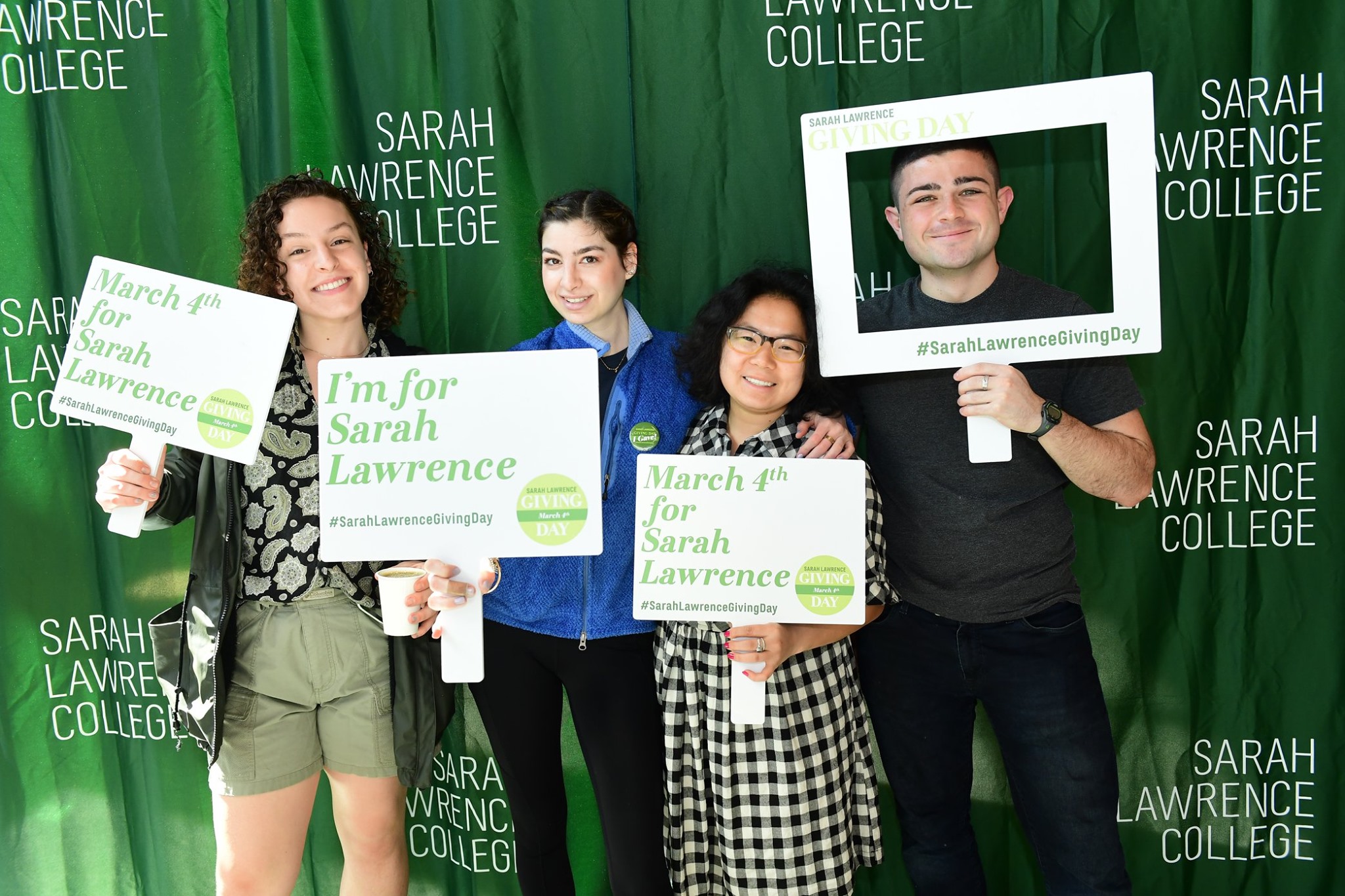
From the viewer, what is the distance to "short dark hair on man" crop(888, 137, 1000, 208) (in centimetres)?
168

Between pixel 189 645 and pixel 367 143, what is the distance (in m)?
1.25

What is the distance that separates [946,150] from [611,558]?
1.01 m

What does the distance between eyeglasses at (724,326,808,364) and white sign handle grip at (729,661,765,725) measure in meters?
0.57

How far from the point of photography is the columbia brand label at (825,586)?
62.3 inches

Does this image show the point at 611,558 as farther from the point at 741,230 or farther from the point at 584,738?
the point at 741,230

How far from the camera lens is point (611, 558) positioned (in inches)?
70.3

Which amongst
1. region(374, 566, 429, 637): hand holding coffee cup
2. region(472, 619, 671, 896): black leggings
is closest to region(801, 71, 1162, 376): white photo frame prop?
region(472, 619, 671, 896): black leggings

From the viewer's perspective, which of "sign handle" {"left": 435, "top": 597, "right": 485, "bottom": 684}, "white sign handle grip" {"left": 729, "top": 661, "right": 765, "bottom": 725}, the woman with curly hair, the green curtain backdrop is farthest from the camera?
the green curtain backdrop

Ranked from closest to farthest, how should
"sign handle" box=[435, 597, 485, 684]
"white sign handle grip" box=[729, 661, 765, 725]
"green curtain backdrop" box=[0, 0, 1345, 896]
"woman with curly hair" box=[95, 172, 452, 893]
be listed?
"white sign handle grip" box=[729, 661, 765, 725] < "sign handle" box=[435, 597, 485, 684] < "woman with curly hair" box=[95, 172, 452, 893] < "green curtain backdrop" box=[0, 0, 1345, 896]

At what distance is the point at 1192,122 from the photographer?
204cm

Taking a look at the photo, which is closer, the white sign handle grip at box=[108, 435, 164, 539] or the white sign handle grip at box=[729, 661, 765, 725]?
the white sign handle grip at box=[729, 661, 765, 725]

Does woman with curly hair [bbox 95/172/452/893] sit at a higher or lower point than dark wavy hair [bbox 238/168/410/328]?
lower

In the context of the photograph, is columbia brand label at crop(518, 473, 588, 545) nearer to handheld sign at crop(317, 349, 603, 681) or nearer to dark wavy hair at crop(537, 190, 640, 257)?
handheld sign at crop(317, 349, 603, 681)

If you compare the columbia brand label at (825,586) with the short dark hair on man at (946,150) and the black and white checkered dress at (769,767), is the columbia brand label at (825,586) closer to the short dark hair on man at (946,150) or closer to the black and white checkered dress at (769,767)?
the black and white checkered dress at (769,767)
